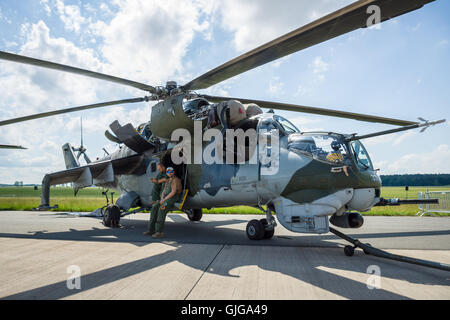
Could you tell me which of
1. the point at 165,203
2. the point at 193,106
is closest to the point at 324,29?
the point at 193,106

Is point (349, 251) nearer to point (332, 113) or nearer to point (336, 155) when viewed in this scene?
point (336, 155)

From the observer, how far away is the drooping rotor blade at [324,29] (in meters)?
2.84

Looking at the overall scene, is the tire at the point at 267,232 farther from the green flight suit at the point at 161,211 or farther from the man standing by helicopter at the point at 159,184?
the man standing by helicopter at the point at 159,184

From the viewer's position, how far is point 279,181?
5836mm

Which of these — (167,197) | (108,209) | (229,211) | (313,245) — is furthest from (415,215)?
(108,209)

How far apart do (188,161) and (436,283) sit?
5.71 meters

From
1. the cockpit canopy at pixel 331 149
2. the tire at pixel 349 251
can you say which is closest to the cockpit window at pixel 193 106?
the cockpit canopy at pixel 331 149

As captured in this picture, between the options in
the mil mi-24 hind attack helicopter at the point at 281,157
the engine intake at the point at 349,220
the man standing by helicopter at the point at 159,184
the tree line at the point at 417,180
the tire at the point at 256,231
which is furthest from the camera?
the tree line at the point at 417,180

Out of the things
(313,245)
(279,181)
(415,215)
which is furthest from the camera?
(415,215)

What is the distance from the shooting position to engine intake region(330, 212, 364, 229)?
5.74m

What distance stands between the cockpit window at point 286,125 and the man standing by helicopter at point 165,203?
9.57 ft

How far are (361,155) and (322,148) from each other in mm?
859

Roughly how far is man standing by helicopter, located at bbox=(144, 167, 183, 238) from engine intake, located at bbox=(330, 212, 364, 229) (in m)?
3.79
